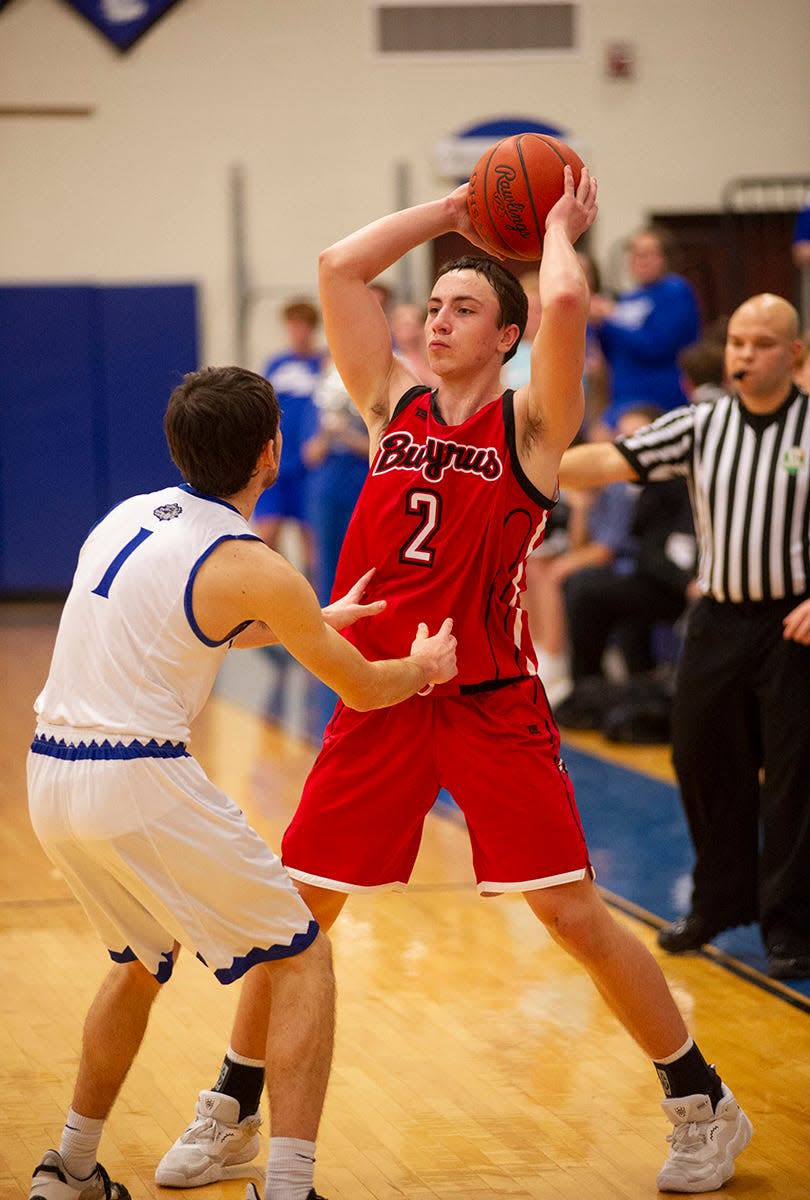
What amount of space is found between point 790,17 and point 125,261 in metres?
5.69

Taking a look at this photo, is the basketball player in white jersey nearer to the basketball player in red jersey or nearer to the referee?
the basketball player in red jersey

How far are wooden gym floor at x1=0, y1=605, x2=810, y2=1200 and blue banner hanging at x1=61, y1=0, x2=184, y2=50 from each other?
9316mm

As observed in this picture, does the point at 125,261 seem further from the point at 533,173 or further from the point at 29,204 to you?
the point at 533,173

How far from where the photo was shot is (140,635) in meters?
2.95

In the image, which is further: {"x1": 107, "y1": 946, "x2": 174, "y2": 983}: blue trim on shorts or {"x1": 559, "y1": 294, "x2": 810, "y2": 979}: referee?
{"x1": 559, "y1": 294, "x2": 810, "y2": 979}: referee

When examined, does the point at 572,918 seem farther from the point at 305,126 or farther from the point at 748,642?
the point at 305,126

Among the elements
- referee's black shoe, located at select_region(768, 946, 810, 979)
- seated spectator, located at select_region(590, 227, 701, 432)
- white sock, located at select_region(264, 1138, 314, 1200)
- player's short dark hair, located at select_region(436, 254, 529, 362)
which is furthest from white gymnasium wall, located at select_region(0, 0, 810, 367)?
white sock, located at select_region(264, 1138, 314, 1200)

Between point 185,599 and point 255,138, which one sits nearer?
point 185,599

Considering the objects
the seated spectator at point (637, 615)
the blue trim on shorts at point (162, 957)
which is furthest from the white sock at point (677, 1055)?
the seated spectator at point (637, 615)

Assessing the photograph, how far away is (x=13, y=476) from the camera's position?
543 inches

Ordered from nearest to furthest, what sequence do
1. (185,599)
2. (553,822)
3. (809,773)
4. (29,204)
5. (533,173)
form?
(185,599)
(553,822)
(533,173)
(809,773)
(29,204)

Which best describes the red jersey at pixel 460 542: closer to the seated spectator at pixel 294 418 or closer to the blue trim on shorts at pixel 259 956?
the blue trim on shorts at pixel 259 956

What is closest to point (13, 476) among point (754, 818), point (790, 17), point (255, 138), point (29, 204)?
point (29, 204)

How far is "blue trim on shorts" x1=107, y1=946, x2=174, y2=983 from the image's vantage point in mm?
3086
